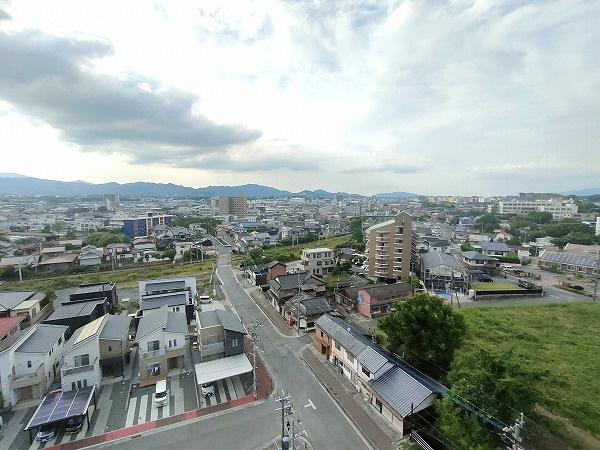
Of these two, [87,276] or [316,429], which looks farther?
[87,276]

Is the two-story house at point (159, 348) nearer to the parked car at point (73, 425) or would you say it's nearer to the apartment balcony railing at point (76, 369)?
the apartment balcony railing at point (76, 369)

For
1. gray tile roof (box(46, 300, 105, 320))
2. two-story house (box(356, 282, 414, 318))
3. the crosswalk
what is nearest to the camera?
the crosswalk

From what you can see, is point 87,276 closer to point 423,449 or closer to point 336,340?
point 336,340

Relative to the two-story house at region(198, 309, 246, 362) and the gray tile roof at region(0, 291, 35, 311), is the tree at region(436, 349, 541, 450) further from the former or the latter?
the gray tile roof at region(0, 291, 35, 311)

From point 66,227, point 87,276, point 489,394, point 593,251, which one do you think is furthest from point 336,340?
point 66,227

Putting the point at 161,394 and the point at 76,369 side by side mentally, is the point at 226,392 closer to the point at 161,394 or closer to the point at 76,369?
the point at 161,394

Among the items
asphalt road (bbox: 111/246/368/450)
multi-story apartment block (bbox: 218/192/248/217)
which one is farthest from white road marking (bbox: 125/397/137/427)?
multi-story apartment block (bbox: 218/192/248/217)

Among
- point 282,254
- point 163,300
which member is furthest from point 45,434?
point 282,254
